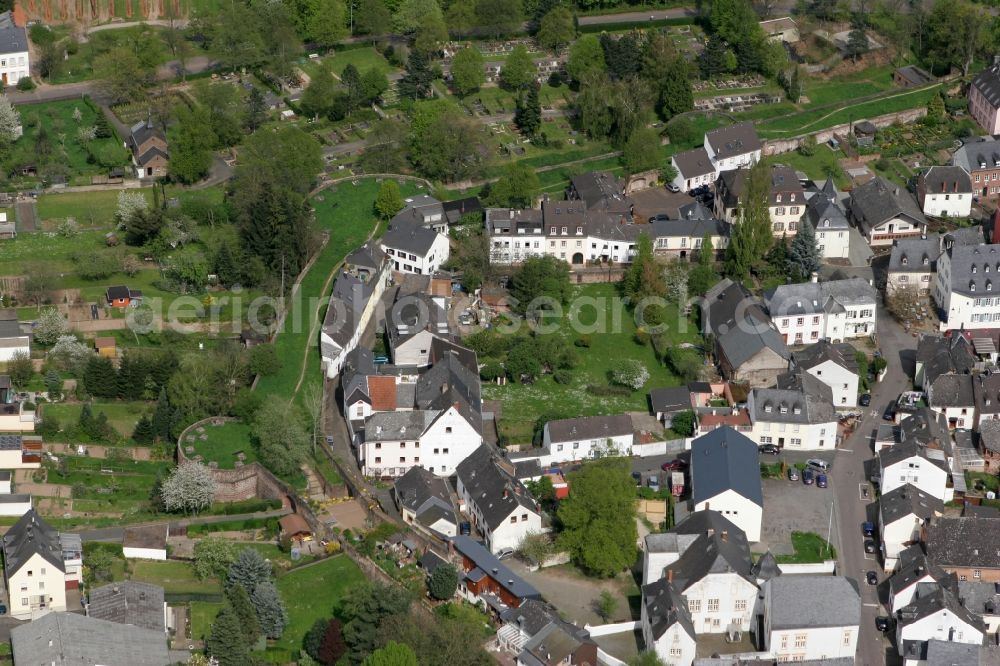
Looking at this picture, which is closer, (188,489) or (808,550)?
(808,550)

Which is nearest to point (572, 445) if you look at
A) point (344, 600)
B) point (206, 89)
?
point (344, 600)

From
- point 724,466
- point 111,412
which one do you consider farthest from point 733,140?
point 111,412

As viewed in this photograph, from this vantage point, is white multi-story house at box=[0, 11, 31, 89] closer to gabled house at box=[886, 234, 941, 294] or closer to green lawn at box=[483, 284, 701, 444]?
green lawn at box=[483, 284, 701, 444]

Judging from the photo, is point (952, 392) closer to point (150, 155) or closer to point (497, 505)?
point (497, 505)

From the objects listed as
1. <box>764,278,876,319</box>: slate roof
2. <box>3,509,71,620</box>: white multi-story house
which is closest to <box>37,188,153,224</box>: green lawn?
<box>3,509,71,620</box>: white multi-story house

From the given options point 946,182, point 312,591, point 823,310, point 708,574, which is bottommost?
point 312,591

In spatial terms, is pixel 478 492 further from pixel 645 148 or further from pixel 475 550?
pixel 645 148
